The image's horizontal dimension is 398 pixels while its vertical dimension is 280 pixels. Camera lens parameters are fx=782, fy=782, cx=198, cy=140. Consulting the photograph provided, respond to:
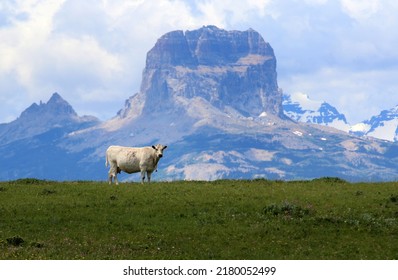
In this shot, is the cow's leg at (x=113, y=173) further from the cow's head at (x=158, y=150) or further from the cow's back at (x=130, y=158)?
the cow's head at (x=158, y=150)

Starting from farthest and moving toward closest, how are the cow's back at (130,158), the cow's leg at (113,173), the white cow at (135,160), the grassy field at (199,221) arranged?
the cow's back at (130,158), the white cow at (135,160), the cow's leg at (113,173), the grassy field at (199,221)

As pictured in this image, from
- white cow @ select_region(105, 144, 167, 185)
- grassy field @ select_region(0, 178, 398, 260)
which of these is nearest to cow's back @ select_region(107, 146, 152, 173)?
white cow @ select_region(105, 144, 167, 185)

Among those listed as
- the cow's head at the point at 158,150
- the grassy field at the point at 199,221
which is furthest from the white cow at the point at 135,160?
the grassy field at the point at 199,221

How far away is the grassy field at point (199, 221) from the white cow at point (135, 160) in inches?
194

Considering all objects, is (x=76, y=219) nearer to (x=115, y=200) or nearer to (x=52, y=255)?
(x=115, y=200)

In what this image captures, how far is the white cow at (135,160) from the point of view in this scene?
50562 mm

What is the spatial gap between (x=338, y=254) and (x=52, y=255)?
1047 cm

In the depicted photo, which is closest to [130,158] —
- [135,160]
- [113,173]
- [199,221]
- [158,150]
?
[135,160]

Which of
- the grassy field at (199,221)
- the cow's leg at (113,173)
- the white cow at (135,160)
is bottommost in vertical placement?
the grassy field at (199,221)

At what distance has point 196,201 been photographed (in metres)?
39.2

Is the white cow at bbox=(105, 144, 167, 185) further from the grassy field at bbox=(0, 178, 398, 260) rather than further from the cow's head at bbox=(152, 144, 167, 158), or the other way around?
the grassy field at bbox=(0, 178, 398, 260)

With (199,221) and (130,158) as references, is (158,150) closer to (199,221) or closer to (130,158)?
(130,158)

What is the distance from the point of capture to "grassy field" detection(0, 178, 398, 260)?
96.6 feet

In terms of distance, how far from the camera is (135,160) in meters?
51.0
